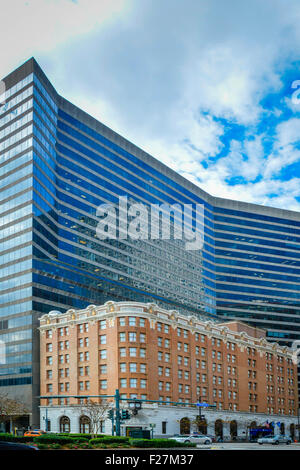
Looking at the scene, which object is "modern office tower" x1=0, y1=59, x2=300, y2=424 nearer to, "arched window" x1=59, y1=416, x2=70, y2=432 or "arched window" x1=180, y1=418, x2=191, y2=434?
"arched window" x1=59, y1=416, x2=70, y2=432

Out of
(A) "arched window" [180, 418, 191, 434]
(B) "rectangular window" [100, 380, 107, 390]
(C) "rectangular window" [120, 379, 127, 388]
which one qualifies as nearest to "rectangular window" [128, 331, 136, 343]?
(C) "rectangular window" [120, 379, 127, 388]

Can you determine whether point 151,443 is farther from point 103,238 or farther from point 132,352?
point 103,238

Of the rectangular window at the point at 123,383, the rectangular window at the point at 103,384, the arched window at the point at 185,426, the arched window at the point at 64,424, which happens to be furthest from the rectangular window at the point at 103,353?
the arched window at the point at 185,426

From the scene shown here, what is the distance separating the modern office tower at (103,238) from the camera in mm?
101688

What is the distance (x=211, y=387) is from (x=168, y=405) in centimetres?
1573

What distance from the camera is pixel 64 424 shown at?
286 feet

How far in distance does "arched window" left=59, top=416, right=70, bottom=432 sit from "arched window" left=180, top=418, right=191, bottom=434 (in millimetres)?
18624

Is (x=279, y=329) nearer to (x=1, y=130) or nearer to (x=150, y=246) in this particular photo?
(x=150, y=246)

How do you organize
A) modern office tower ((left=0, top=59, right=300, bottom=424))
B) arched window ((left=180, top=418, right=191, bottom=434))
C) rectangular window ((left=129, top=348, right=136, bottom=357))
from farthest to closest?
modern office tower ((left=0, top=59, right=300, bottom=424)) < arched window ((left=180, top=418, right=191, bottom=434)) < rectangular window ((left=129, top=348, right=136, bottom=357))

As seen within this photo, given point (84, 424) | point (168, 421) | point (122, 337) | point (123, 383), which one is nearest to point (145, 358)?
point (122, 337)

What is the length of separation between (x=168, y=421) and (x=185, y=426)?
4976 millimetres

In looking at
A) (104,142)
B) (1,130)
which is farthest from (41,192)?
(104,142)

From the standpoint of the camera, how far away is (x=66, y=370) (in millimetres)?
90000

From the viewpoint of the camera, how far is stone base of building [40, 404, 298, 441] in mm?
80581
